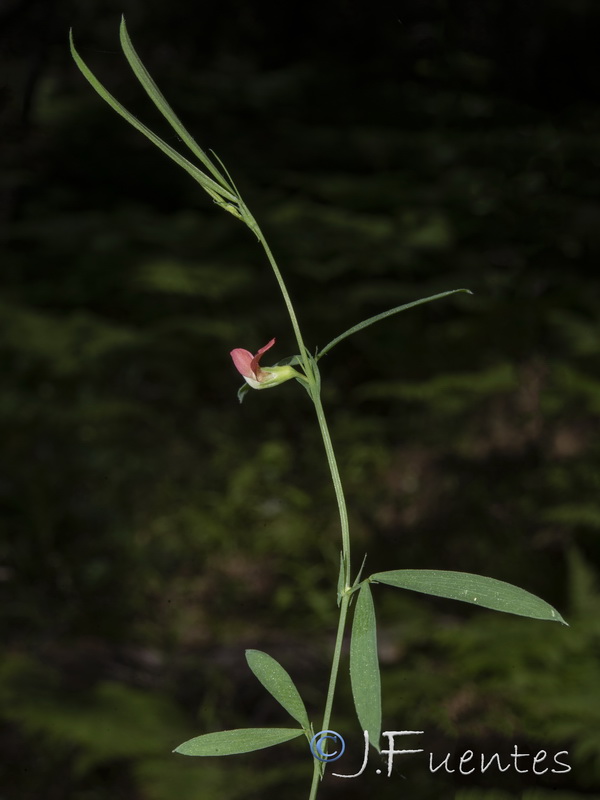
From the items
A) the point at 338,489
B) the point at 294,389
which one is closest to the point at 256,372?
the point at 338,489

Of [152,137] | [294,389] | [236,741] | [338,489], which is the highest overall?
[152,137]

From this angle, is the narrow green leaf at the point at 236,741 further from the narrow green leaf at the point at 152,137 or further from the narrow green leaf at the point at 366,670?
the narrow green leaf at the point at 152,137

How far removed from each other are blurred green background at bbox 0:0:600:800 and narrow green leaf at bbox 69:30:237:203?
606 millimetres

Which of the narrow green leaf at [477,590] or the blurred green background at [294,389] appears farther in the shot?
the blurred green background at [294,389]

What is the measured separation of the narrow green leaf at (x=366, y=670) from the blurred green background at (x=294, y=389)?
2.31ft

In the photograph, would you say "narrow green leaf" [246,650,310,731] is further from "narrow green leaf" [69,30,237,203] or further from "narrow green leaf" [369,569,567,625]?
"narrow green leaf" [69,30,237,203]

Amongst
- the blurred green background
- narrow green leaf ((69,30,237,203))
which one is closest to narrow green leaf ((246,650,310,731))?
narrow green leaf ((69,30,237,203))

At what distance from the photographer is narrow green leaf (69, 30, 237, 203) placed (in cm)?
26

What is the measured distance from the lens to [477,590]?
0.29m

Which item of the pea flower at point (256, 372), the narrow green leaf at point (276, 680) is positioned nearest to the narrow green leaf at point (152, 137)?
the pea flower at point (256, 372)

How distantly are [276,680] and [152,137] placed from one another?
8.6 inches

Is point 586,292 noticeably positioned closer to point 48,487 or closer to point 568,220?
point 568,220

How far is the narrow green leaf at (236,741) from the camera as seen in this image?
0.99ft

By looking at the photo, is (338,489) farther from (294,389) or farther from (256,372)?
(294,389)
